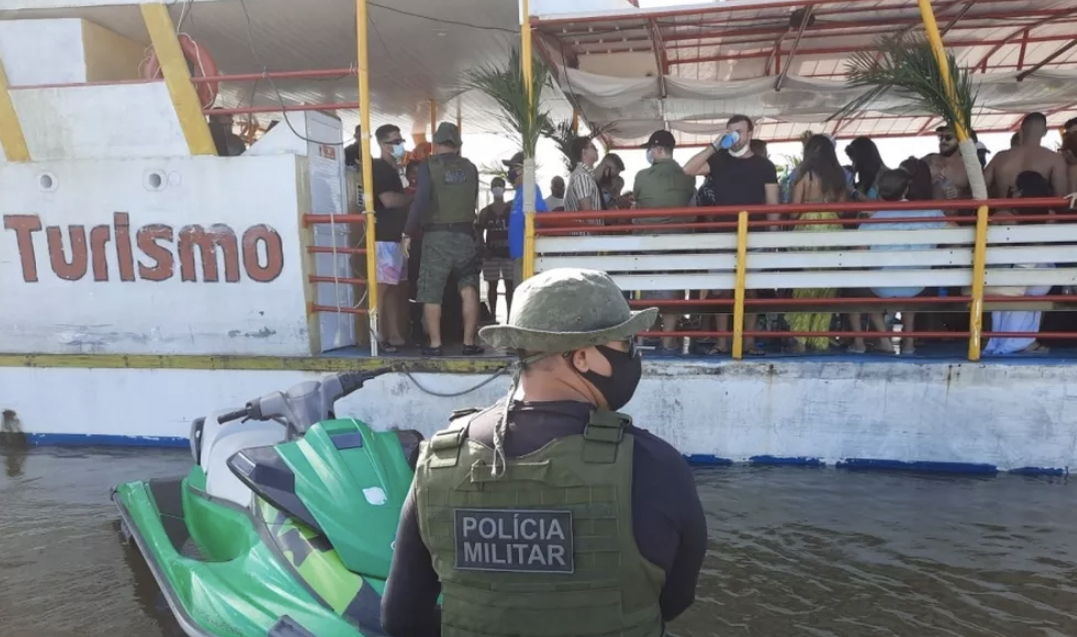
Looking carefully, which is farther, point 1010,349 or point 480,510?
point 1010,349

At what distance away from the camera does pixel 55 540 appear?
3980 mm

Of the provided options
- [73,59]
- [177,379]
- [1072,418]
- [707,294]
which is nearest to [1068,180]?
[1072,418]

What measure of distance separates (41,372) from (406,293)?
287 centimetres

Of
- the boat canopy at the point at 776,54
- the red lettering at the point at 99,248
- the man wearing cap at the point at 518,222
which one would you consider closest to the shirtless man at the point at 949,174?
the boat canopy at the point at 776,54

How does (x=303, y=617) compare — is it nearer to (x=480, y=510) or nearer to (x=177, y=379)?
(x=480, y=510)

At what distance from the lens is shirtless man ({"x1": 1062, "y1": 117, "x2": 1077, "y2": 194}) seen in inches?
205

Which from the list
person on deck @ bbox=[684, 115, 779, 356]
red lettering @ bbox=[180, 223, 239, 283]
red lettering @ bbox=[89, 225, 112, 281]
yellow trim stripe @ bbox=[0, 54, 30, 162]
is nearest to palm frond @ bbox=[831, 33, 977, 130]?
person on deck @ bbox=[684, 115, 779, 356]

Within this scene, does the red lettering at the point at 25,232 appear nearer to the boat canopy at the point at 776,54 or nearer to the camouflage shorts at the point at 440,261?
the camouflage shorts at the point at 440,261

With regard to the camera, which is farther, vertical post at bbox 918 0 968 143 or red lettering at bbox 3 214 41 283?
red lettering at bbox 3 214 41 283

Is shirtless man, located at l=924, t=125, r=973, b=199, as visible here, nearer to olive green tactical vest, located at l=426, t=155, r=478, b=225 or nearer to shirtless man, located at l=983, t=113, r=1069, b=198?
shirtless man, located at l=983, t=113, r=1069, b=198

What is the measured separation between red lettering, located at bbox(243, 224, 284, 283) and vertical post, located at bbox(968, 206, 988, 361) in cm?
481

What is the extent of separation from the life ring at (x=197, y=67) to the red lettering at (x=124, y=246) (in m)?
1.07

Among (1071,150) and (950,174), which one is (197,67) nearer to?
(950,174)

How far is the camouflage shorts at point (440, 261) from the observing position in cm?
548
